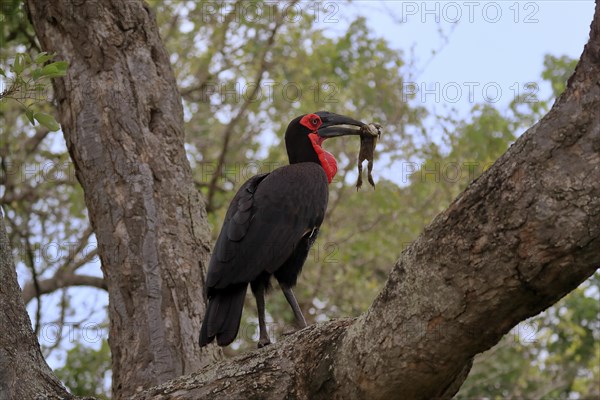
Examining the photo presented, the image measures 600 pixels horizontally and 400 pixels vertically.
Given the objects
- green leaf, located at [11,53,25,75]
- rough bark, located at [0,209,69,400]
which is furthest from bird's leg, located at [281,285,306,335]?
green leaf, located at [11,53,25,75]

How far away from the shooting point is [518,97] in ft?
24.7

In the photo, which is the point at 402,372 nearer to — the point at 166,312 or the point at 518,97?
the point at 166,312

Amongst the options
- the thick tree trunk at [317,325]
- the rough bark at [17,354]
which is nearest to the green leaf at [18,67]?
the rough bark at [17,354]

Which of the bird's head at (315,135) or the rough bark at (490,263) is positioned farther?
the bird's head at (315,135)

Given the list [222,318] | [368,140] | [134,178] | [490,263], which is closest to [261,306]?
[222,318]

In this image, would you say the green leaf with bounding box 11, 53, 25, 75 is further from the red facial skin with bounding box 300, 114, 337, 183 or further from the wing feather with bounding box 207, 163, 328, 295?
the red facial skin with bounding box 300, 114, 337, 183

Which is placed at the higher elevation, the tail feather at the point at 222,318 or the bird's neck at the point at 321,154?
the bird's neck at the point at 321,154

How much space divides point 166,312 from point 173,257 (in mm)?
289

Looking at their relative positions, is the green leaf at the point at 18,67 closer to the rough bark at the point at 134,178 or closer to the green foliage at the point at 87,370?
the rough bark at the point at 134,178

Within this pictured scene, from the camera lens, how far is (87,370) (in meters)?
6.71

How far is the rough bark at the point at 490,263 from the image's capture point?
2.45 m

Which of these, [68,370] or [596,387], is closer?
[68,370]

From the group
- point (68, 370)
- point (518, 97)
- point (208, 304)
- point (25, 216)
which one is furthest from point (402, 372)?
point (25, 216)

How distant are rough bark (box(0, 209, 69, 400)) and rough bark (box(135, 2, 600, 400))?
112 cm
